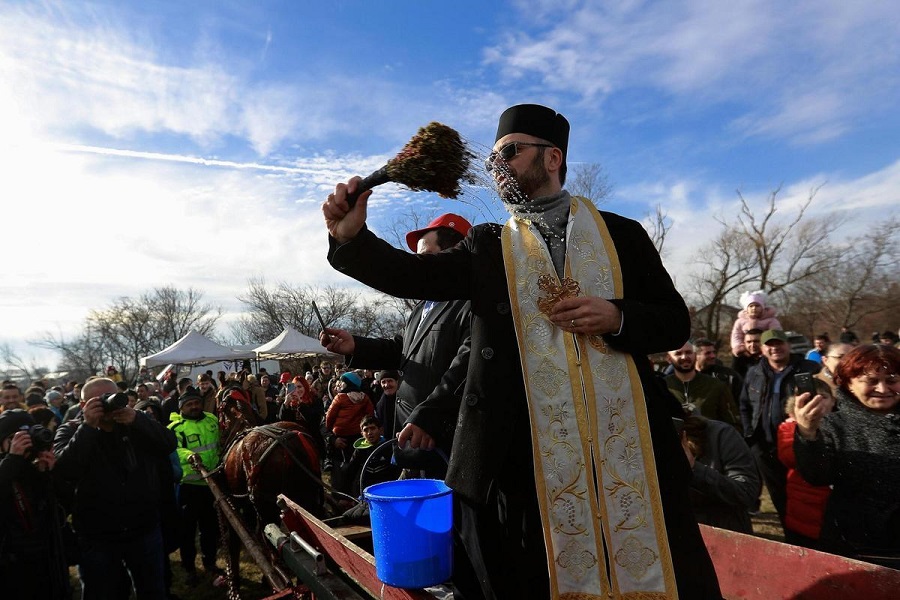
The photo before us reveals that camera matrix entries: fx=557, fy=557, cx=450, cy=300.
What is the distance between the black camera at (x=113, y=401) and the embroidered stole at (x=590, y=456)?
3.53 metres

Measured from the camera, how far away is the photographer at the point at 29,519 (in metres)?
3.84

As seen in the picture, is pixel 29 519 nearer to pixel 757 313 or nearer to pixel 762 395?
pixel 762 395

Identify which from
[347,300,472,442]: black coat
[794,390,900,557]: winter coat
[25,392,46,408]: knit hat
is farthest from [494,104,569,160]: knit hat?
[25,392,46,408]: knit hat

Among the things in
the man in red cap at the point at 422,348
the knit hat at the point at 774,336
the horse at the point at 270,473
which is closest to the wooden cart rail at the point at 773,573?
the man in red cap at the point at 422,348

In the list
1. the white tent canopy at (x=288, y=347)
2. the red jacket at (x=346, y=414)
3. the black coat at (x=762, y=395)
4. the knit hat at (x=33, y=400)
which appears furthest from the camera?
the white tent canopy at (x=288, y=347)

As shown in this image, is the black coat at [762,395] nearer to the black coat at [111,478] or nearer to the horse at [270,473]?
the horse at [270,473]

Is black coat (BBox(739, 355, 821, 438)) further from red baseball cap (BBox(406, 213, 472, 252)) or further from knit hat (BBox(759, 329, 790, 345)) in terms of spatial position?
red baseball cap (BBox(406, 213, 472, 252))

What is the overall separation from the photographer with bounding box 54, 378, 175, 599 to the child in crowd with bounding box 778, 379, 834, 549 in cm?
434

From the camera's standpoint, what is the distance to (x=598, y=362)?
1614mm

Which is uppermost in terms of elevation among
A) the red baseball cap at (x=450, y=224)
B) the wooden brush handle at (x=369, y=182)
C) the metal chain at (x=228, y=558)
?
the red baseball cap at (x=450, y=224)

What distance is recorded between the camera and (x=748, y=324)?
20.9 ft

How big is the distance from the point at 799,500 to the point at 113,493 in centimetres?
456

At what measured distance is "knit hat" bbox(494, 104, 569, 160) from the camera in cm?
182

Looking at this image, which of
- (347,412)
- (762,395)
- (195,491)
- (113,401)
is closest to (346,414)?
(347,412)
